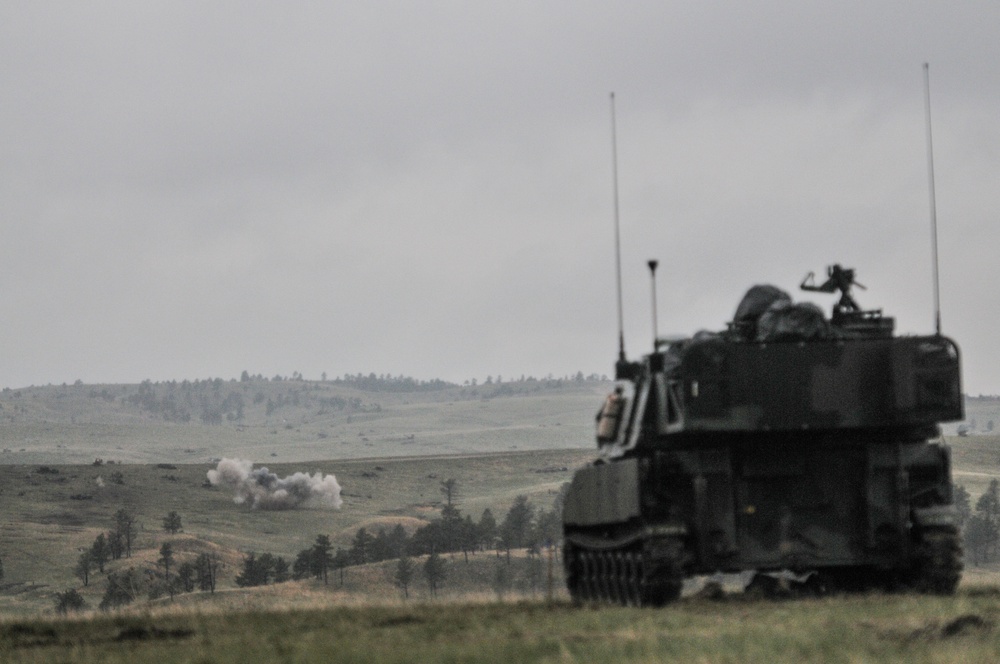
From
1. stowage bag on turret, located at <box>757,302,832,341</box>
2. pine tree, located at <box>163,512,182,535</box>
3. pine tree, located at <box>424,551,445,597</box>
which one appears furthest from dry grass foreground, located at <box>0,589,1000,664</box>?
pine tree, located at <box>163,512,182,535</box>

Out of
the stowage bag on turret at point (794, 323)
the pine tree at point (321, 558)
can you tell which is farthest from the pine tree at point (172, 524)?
the stowage bag on turret at point (794, 323)

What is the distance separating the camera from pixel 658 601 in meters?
24.3

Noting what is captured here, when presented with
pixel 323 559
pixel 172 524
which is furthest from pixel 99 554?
pixel 323 559

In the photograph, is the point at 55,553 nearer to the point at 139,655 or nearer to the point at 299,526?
the point at 299,526

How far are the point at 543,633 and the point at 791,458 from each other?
777 cm

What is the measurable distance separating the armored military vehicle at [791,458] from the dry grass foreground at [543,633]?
2.87ft

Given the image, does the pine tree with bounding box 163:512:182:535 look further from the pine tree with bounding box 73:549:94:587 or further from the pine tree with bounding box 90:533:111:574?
the pine tree with bounding box 90:533:111:574

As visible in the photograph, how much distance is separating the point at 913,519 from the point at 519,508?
124863mm

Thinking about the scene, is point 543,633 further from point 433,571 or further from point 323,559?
point 323,559

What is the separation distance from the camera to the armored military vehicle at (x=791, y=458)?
2431 centimetres

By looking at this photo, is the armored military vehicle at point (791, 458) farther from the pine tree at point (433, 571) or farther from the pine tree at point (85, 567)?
the pine tree at point (85, 567)

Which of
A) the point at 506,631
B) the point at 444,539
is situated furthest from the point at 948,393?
the point at 444,539

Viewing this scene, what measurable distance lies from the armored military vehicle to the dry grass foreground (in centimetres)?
87

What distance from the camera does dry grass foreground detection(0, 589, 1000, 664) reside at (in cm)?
1595
